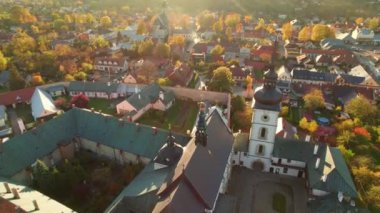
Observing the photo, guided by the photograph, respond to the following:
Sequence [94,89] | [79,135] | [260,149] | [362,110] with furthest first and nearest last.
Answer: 1. [94,89]
2. [362,110]
3. [79,135]
4. [260,149]

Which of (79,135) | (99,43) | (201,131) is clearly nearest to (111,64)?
(99,43)

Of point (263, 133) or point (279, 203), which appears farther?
point (263, 133)

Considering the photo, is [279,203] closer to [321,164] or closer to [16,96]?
[321,164]

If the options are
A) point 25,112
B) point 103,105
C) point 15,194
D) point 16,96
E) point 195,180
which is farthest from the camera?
point 103,105

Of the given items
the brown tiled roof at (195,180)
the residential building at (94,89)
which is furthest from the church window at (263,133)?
the residential building at (94,89)

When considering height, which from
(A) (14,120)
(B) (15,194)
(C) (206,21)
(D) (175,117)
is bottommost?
(D) (175,117)

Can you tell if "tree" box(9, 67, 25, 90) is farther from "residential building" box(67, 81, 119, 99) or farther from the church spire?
the church spire
